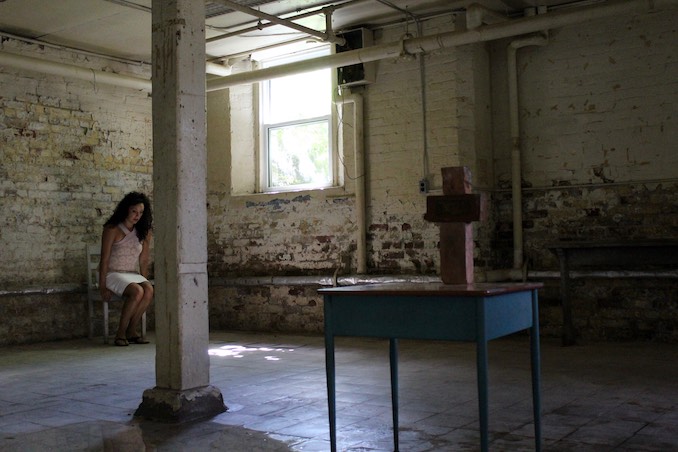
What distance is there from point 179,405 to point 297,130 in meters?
4.81

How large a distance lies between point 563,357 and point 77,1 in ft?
17.1

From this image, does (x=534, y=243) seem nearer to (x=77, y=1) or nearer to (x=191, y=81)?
(x=191, y=81)

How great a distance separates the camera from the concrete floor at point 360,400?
3393mm

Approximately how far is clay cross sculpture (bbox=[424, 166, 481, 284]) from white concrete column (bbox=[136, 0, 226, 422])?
1595 millimetres

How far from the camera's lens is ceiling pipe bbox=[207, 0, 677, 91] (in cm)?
570

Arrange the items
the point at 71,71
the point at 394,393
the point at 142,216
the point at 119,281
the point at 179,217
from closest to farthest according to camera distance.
Result: the point at 394,393, the point at 179,217, the point at 119,281, the point at 142,216, the point at 71,71

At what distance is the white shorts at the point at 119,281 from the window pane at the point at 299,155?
6.94 feet

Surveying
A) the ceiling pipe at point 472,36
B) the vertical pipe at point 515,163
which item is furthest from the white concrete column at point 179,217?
the vertical pipe at point 515,163

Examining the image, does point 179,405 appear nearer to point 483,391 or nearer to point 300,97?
point 483,391

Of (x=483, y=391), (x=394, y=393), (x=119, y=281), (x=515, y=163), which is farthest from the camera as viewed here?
(x=119, y=281)

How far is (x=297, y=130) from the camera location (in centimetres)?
824

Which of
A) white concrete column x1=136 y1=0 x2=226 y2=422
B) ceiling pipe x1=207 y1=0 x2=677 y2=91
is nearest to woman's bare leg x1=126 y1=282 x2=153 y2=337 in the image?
ceiling pipe x1=207 y1=0 x2=677 y2=91

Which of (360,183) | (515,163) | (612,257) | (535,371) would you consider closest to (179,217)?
(535,371)

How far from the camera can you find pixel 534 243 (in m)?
6.95
